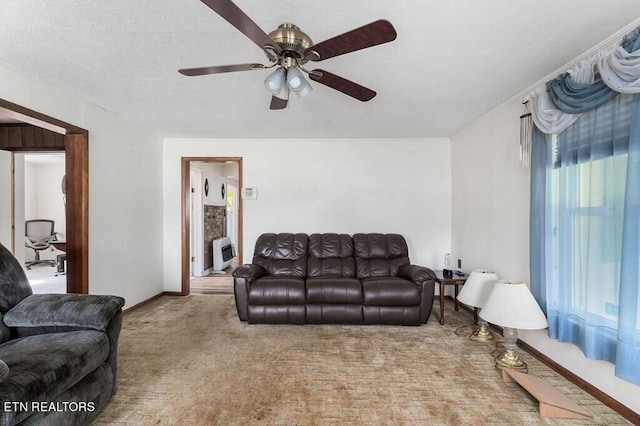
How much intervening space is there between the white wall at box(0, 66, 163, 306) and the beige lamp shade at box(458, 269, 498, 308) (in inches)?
150

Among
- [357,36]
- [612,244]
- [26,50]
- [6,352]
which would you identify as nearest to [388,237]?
[612,244]

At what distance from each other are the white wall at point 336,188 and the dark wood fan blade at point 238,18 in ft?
9.38

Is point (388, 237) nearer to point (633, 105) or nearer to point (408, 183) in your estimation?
point (408, 183)

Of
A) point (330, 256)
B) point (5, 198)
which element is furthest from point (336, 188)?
point (5, 198)

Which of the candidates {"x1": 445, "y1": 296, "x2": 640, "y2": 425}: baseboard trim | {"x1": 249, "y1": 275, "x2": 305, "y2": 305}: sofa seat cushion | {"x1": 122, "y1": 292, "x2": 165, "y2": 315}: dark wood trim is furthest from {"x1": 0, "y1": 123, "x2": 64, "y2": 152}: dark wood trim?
{"x1": 445, "y1": 296, "x2": 640, "y2": 425}: baseboard trim

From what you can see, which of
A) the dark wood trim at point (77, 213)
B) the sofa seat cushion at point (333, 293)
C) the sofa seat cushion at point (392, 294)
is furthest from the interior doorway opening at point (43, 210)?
the sofa seat cushion at point (392, 294)

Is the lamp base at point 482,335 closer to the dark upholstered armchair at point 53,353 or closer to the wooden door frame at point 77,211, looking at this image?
the dark upholstered armchair at point 53,353

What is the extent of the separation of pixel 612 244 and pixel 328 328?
2.38 m

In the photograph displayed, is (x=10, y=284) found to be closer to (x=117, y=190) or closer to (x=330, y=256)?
(x=117, y=190)

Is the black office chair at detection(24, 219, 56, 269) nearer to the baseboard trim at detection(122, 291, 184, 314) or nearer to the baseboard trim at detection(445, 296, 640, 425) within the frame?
the baseboard trim at detection(122, 291, 184, 314)

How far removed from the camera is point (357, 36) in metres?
1.28

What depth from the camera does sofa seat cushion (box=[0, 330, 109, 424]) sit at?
1.23 meters

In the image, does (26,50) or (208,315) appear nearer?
(26,50)

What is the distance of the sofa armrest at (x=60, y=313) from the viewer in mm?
1688
